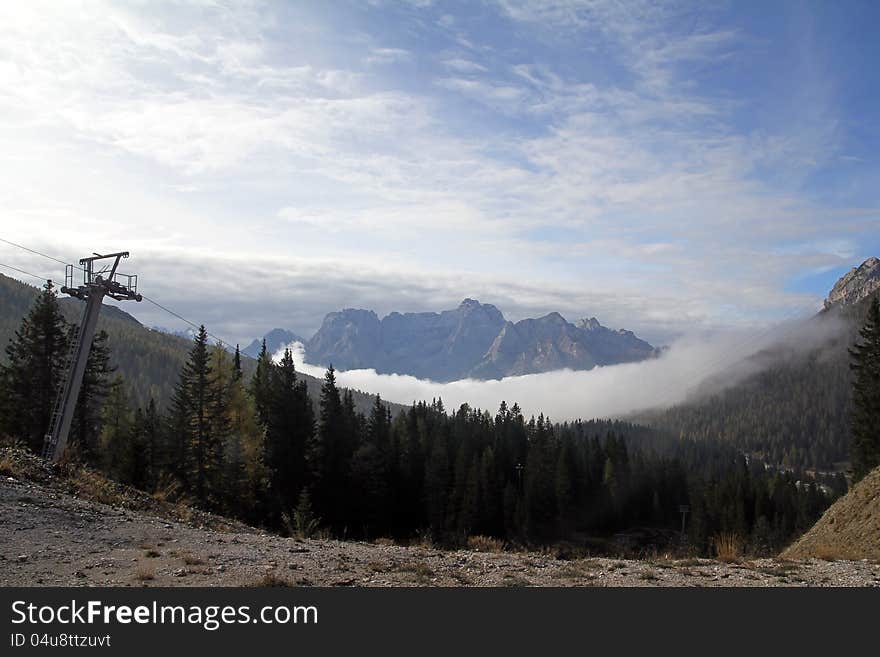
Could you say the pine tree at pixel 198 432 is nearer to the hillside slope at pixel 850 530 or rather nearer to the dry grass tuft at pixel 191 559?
the dry grass tuft at pixel 191 559

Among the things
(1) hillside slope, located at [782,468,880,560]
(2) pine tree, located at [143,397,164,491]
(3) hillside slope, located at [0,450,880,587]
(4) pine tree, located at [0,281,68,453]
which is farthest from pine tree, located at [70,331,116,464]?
(1) hillside slope, located at [782,468,880,560]

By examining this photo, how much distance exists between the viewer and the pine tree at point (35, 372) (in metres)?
38.4

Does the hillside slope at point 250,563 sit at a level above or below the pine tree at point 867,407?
below

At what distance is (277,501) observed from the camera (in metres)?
48.2

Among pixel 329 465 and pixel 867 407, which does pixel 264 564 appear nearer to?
pixel 329 465

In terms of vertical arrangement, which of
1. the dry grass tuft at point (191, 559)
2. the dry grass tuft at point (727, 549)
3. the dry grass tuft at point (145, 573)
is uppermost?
the dry grass tuft at point (727, 549)

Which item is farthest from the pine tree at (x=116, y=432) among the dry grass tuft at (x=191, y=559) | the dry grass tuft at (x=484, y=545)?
the dry grass tuft at (x=191, y=559)

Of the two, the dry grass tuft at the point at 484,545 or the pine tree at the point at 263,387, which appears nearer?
the dry grass tuft at the point at 484,545

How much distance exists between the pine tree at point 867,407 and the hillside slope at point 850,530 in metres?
28.5

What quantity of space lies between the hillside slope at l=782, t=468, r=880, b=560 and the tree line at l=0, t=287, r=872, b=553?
61.5 inches

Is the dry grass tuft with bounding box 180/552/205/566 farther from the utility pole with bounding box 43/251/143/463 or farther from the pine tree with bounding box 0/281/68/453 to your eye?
the pine tree with bounding box 0/281/68/453

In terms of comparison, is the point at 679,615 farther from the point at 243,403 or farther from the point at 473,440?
the point at 473,440

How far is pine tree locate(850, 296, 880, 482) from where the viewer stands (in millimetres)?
44656

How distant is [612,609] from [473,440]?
306ft
